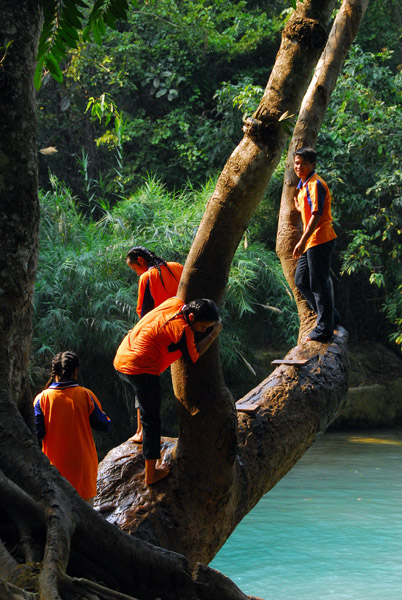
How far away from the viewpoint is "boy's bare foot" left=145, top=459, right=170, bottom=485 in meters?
3.46

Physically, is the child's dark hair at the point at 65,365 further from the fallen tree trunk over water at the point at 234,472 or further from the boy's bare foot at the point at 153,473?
the boy's bare foot at the point at 153,473

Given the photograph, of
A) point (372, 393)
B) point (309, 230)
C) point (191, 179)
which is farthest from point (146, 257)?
point (191, 179)

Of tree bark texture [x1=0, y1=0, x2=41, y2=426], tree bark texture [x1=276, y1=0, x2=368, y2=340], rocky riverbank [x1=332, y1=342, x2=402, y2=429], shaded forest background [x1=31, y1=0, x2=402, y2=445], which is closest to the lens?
tree bark texture [x1=0, y1=0, x2=41, y2=426]

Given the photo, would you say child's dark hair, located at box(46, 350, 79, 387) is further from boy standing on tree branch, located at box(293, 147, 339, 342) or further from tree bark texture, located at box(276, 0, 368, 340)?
tree bark texture, located at box(276, 0, 368, 340)

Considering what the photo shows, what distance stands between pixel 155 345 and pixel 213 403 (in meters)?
0.41

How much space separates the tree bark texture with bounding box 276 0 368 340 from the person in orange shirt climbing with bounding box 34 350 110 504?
6.21 ft

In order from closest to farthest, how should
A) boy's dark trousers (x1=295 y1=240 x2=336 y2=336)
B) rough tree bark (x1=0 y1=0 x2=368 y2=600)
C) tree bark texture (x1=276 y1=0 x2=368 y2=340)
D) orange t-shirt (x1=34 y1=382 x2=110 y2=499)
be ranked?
rough tree bark (x1=0 y1=0 x2=368 y2=600)
orange t-shirt (x1=34 y1=382 x2=110 y2=499)
boy's dark trousers (x1=295 y1=240 x2=336 y2=336)
tree bark texture (x1=276 y1=0 x2=368 y2=340)

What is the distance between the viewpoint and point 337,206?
14.2 meters

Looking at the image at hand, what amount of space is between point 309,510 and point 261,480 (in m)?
5.83

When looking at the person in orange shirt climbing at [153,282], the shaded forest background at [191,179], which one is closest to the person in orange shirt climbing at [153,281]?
the person in orange shirt climbing at [153,282]

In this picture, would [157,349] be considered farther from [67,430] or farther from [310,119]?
[310,119]

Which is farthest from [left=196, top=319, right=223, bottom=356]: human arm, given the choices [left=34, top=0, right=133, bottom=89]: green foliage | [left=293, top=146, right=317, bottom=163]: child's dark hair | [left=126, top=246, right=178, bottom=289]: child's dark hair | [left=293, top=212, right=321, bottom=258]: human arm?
[left=293, top=146, right=317, bottom=163]: child's dark hair

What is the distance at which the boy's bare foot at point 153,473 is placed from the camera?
346 cm

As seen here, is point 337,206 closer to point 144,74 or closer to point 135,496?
point 144,74
